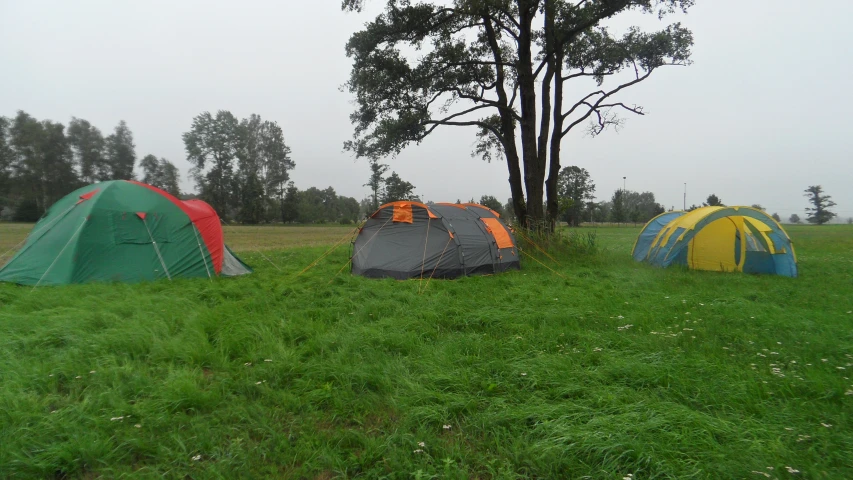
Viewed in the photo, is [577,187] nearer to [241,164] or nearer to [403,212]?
[241,164]

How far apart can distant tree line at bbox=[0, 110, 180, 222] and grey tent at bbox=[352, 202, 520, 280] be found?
22764 millimetres

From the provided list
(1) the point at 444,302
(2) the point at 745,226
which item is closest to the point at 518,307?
(1) the point at 444,302

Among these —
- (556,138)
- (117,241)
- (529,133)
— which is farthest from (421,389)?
(556,138)

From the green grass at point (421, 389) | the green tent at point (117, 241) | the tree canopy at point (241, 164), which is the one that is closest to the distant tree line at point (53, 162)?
the tree canopy at point (241, 164)

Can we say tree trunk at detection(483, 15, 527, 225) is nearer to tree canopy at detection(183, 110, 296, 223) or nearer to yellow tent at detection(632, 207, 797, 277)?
yellow tent at detection(632, 207, 797, 277)

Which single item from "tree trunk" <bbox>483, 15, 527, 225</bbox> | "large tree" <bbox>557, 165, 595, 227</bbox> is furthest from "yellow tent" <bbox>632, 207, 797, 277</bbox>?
"large tree" <bbox>557, 165, 595, 227</bbox>

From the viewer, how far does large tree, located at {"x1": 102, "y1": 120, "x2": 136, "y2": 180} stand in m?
26.5

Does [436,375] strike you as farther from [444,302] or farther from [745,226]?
[745,226]

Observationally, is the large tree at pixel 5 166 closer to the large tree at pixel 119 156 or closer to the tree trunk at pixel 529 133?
the large tree at pixel 119 156

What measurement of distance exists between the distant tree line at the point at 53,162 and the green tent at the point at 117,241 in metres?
20.8

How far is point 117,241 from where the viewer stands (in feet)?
23.7

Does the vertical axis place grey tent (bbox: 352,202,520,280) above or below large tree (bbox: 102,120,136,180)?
below

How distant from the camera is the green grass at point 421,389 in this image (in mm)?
2311

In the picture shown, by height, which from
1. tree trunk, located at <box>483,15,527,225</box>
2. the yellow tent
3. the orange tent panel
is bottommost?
the yellow tent
